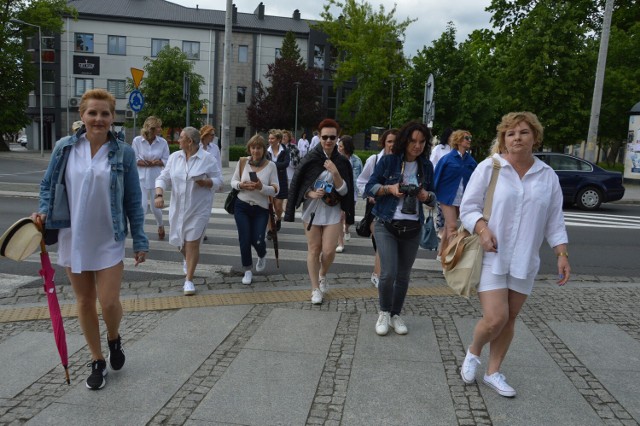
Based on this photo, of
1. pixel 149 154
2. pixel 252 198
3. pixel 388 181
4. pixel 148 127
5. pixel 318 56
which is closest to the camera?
pixel 388 181

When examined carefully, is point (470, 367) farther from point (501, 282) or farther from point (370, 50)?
point (370, 50)

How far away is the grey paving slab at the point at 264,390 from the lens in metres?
3.43

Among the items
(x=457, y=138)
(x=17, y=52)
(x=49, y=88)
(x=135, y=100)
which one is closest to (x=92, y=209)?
(x=457, y=138)

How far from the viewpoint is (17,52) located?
42.2m

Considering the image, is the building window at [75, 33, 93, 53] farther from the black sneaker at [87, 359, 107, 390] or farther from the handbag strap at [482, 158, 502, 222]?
the handbag strap at [482, 158, 502, 222]

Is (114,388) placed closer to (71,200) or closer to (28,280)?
(71,200)

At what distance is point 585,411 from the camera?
3.61 meters

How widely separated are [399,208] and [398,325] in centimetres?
99

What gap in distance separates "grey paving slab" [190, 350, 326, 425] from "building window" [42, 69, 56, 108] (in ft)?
170

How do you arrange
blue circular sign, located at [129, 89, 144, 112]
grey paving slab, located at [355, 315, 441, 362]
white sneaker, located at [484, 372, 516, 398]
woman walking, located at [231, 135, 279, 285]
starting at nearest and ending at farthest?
white sneaker, located at [484, 372, 516, 398] → grey paving slab, located at [355, 315, 441, 362] → woman walking, located at [231, 135, 279, 285] → blue circular sign, located at [129, 89, 144, 112]

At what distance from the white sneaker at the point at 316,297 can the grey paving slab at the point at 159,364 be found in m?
0.66

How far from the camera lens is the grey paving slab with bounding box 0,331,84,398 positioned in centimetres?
383

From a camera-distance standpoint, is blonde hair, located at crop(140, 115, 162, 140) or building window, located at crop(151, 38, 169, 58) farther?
building window, located at crop(151, 38, 169, 58)

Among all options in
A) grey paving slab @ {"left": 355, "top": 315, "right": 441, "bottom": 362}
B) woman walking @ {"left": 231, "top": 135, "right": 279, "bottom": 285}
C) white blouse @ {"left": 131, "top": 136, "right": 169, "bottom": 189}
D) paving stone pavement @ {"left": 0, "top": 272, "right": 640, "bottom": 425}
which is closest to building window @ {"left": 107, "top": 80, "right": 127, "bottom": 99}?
white blouse @ {"left": 131, "top": 136, "right": 169, "bottom": 189}
